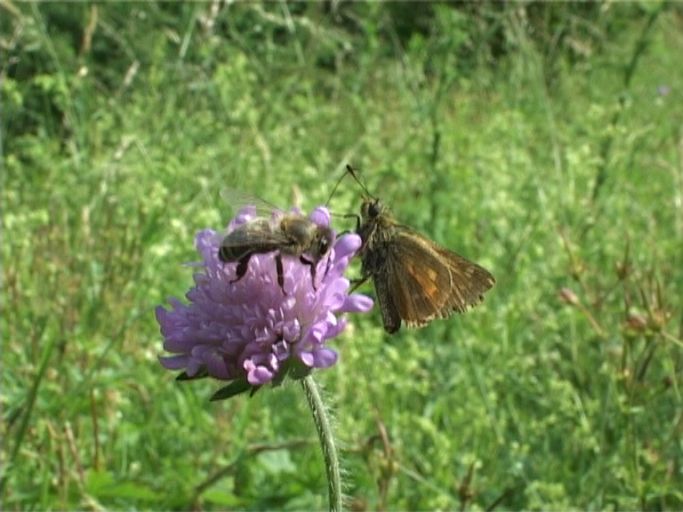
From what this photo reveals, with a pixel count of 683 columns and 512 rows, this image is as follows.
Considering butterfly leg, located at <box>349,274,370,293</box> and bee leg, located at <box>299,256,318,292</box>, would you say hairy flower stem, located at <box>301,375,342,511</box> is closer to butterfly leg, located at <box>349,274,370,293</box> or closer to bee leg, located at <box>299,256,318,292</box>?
bee leg, located at <box>299,256,318,292</box>

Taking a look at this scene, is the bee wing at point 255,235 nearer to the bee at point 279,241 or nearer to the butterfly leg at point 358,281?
the bee at point 279,241

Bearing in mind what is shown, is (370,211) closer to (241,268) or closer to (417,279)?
(417,279)

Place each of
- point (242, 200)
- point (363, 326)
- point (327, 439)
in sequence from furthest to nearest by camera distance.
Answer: point (363, 326)
point (242, 200)
point (327, 439)

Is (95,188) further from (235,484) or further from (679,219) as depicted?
(679,219)

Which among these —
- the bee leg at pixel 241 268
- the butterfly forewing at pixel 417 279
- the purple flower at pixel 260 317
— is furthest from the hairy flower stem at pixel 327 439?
the butterfly forewing at pixel 417 279

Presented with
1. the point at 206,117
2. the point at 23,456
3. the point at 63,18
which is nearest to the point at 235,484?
the point at 23,456

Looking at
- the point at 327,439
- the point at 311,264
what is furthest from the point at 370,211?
the point at 327,439

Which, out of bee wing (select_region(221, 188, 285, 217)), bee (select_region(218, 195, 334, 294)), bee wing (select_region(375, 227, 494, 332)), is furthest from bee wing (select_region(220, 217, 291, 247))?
bee wing (select_region(375, 227, 494, 332))
